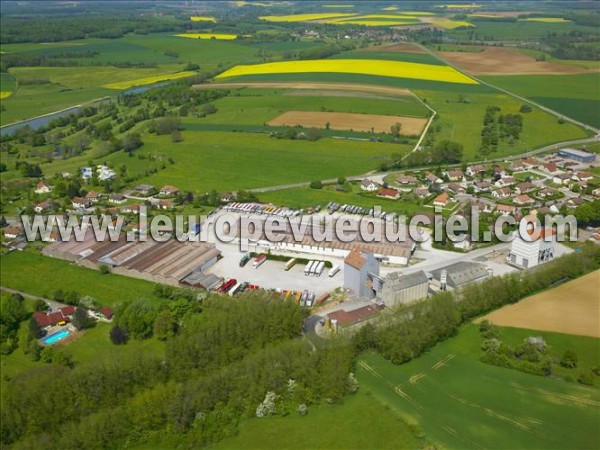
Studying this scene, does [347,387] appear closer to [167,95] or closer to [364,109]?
[364,109]

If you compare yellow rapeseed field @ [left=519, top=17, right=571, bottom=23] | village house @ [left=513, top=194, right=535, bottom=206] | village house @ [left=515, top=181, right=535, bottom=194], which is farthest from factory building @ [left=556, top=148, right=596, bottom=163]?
yellow rapeseed field @ [left=519, top=17, right=571, bottom=23]

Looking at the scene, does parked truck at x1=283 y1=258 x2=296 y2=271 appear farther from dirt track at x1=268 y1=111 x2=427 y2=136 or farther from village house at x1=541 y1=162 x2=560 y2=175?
dirt track at x1=268 y1=111 x2=427 y2=136

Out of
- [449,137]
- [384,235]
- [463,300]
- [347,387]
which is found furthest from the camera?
[449,137]

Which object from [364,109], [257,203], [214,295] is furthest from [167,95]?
[214,295]

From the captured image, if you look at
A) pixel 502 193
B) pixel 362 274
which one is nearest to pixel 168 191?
pixel 362 274

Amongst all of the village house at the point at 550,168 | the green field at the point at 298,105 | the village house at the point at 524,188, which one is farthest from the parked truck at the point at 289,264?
the green field at the point at 298,105

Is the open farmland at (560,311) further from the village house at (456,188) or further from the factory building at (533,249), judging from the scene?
the village house at (456,188)

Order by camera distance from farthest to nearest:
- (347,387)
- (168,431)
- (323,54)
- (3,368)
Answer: (323,54) < (3,368) < (347,387) < (168,431)
